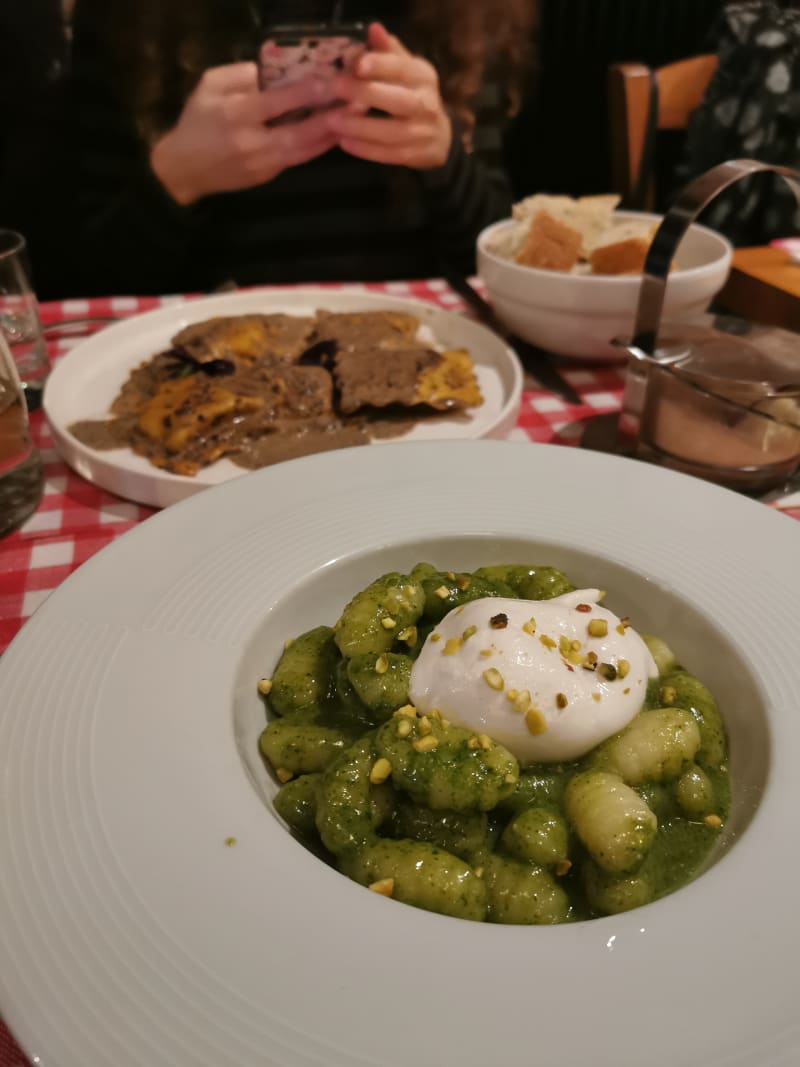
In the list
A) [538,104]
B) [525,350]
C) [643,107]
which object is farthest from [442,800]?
[538,104]

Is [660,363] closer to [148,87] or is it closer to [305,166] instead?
[305,166]

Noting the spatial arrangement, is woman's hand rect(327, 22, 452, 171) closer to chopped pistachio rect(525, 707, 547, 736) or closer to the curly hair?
the curly hair

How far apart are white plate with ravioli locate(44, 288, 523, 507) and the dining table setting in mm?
12

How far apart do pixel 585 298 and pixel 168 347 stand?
0.94 m

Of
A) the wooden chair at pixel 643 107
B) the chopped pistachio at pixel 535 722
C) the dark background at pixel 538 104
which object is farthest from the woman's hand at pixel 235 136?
the chopped pistachio at pixel 535 722

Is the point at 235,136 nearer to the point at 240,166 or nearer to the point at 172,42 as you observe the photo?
the point at 240,166

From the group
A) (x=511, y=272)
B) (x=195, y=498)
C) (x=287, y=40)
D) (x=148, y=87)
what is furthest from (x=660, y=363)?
(x=148, y=87)

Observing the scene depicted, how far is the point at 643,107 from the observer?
298 cm

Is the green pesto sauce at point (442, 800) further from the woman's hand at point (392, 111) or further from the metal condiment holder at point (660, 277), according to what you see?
the woman's hand at point (392, 111)

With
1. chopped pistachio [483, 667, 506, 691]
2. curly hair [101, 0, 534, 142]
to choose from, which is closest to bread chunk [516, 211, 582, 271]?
chopped pistachio [483, 667, 506, 691]

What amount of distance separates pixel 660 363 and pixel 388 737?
829 millimetres

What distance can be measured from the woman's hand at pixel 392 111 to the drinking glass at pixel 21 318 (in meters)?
1.57

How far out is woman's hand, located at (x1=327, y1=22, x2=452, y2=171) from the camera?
8.85 ft

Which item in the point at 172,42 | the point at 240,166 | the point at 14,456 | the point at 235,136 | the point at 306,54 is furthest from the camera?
the point at 172,42
